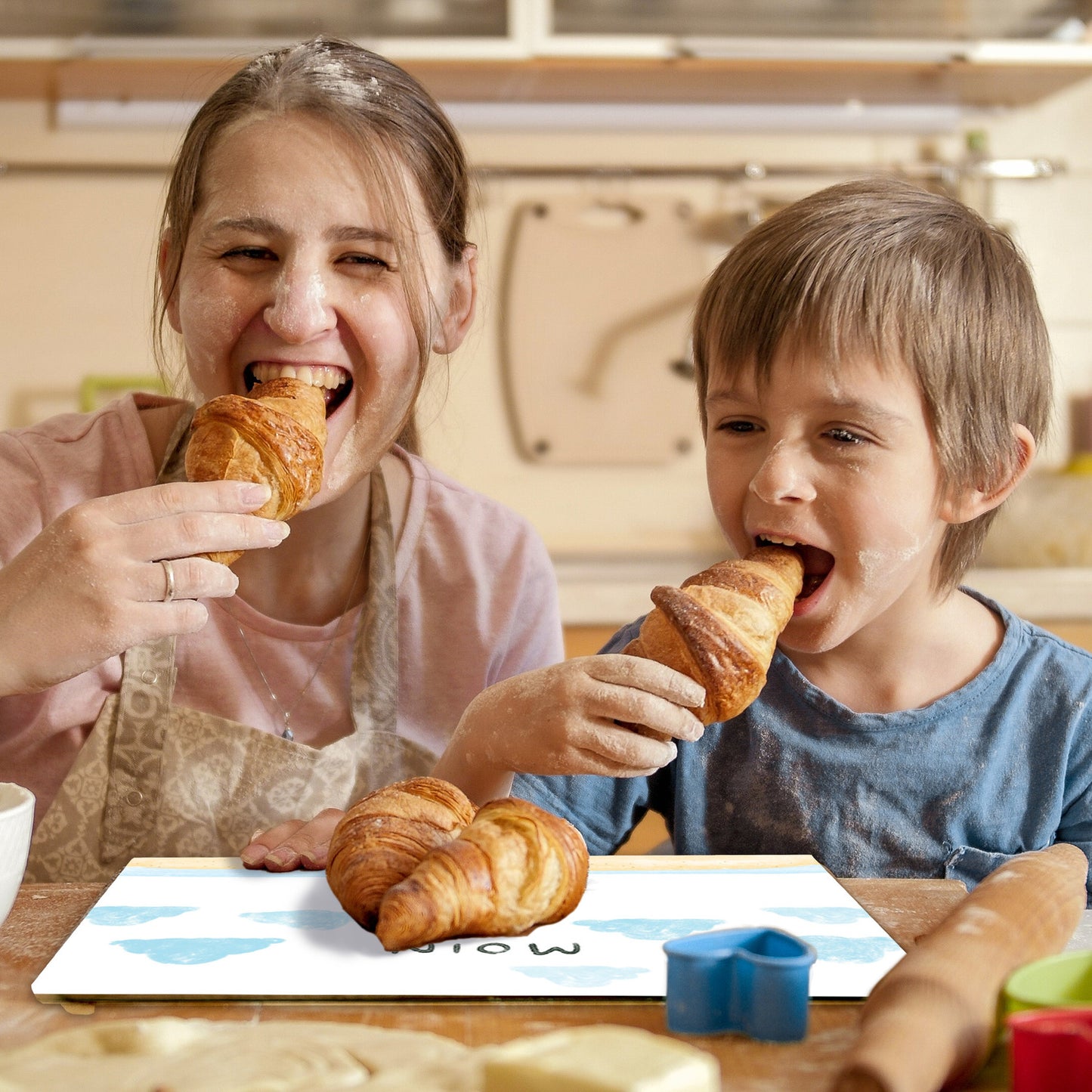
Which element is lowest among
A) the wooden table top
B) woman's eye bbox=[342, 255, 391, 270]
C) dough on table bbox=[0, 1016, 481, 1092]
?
the wooden table top

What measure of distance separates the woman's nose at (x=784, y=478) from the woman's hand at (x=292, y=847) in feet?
1.44

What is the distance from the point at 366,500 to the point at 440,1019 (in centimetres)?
94

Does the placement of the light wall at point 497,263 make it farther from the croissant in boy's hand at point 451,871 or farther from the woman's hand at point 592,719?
the croissant in boy's hand at point 451,871

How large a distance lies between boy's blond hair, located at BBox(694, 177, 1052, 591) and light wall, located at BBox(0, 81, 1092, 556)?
64.4 inches

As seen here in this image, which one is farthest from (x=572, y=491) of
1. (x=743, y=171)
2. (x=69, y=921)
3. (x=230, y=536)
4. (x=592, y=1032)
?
(x=592, y=1032)

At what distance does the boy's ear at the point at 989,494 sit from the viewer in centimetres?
114

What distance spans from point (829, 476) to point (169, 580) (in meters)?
0.56

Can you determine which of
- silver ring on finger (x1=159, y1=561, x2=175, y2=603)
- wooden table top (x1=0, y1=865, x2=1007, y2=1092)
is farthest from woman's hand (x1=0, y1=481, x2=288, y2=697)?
wooden table top (x1=0, y1=865, x2=1007, y2=1092)

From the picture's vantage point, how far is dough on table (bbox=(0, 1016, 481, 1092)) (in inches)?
21.5

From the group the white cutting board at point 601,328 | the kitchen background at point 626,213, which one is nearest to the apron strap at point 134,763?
the kitchen background at point 626,213

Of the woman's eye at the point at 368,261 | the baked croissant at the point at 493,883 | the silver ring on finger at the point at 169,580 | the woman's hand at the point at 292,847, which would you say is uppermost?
the woman's eye at the point at 368,261

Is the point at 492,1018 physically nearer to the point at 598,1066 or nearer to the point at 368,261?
the point at 598,1066

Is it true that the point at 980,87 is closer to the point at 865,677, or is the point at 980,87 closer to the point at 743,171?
the point at 743,171

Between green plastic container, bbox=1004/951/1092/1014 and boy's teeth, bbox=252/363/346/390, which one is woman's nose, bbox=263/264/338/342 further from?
green plastic container, bbox=1004/951/1092/1014
